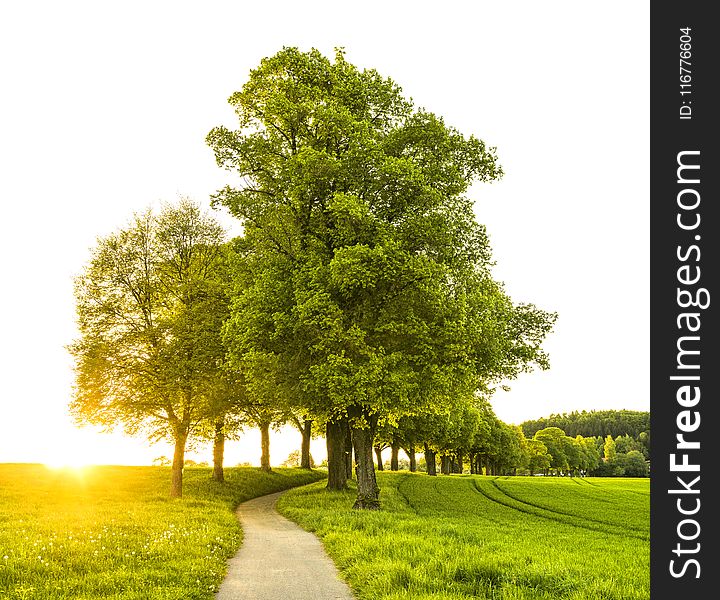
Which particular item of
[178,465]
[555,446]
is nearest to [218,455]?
[178,465]

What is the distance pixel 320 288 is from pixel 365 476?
911 centimetres

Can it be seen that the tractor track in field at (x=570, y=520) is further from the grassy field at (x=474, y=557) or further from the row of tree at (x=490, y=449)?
the row of tree at (x=490, y=449)

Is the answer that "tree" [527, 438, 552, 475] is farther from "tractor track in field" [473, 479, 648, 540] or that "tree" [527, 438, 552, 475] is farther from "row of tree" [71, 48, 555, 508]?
"row of tree" [71, 48, 555, 508]

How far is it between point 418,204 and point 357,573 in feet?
54.6

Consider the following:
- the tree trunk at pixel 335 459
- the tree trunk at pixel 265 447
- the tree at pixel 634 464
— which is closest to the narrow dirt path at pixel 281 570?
the tree trunk at pixel 335 459

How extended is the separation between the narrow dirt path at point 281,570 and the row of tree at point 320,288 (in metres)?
6.26

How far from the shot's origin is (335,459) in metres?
38.0

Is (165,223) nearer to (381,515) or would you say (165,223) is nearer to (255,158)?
(255,158)

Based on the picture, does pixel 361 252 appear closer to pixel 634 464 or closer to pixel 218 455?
pixel 218 455

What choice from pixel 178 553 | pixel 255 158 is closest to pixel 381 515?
pixel 178 553

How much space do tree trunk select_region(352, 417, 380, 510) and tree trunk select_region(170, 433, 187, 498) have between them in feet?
34.8

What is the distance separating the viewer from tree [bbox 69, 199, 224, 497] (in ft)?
102

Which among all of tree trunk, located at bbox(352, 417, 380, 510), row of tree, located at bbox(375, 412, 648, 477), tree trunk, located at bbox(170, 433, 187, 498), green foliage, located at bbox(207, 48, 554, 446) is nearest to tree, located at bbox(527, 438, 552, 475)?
row of tree, located at bbox(375, 412, 648, 477)

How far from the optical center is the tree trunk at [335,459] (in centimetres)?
3712
